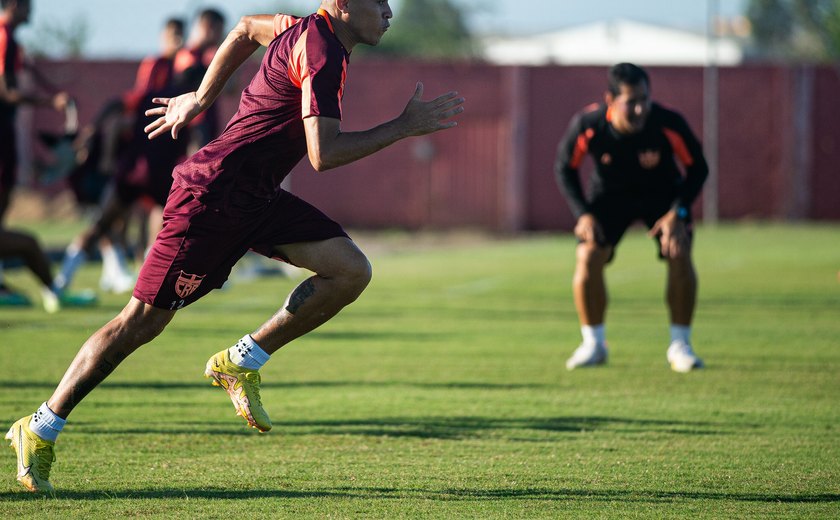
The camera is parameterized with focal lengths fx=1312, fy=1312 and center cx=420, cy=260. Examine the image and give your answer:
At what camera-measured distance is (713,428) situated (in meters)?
7.07

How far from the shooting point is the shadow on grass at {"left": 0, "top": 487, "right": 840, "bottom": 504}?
5398 millimetres

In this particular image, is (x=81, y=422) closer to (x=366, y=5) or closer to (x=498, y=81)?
(x=366, y=5)

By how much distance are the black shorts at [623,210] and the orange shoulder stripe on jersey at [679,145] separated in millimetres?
294

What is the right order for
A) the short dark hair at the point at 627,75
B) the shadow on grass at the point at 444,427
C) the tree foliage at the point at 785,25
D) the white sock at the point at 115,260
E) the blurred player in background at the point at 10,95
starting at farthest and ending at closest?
the tree foliage at the point at 785,25
the white sock at the point at 115,260
the blurred player in background at the point at 10,95
the short dark hair at the point at 627,75
the shadow on grass at the point at 444,427

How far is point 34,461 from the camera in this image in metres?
5.48

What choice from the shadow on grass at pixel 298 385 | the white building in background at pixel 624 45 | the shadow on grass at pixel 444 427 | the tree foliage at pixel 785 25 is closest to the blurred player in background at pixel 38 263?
the shadow on grass at pixel 298 385

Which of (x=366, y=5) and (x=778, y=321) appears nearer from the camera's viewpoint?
(x=366, y=5)

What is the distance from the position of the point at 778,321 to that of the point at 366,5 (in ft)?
24.7

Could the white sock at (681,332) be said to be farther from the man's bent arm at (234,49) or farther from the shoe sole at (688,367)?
the man's bent arm at (234,49)

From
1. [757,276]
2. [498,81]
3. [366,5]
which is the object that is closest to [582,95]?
[498,81]

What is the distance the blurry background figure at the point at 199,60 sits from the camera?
504 inches

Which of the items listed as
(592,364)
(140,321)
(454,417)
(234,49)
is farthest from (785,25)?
(140,321)

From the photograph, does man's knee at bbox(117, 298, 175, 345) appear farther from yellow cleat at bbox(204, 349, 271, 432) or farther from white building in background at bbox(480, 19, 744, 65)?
white building in background at bbox(480, 19, 744, 65)

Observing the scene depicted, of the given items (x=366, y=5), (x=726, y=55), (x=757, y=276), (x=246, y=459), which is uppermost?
(x=366, y=5)
